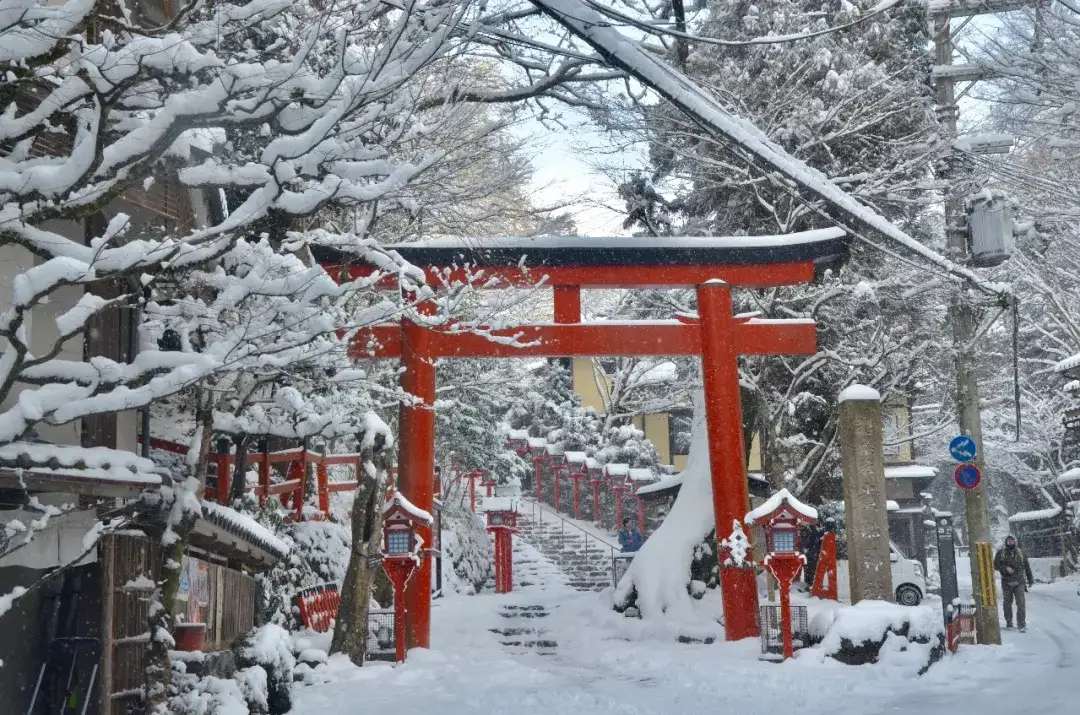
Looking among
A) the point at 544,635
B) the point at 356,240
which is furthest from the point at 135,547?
the point at 544,635

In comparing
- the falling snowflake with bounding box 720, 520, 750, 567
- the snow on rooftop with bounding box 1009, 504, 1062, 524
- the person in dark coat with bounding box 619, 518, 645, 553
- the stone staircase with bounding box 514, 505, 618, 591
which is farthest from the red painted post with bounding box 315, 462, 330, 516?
the snow on rooftop with bounding box 1009, 504, 1062, 524

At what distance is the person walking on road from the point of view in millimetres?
16500

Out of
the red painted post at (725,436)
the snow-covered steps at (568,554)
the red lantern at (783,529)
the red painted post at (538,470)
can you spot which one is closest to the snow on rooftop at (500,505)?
the snow-covered steps at (568,554)

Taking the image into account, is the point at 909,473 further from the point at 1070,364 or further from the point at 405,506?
the point at 405,506

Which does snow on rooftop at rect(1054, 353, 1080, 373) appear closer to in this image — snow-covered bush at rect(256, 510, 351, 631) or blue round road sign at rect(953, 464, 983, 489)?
blue round road sign at rect(953, 464, 983, 489)

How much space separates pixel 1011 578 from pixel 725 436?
5273 millimetres

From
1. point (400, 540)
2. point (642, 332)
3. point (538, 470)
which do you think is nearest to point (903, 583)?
point (642, 332)

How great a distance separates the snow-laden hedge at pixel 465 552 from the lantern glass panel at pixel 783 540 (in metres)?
13.4

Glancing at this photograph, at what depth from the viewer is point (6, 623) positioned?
8.08 m

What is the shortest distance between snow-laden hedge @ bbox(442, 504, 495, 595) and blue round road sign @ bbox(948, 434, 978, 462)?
1532 centimetres

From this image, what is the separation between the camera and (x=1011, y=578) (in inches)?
651

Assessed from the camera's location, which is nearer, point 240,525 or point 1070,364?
point 240,525

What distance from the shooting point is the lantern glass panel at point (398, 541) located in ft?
48.0

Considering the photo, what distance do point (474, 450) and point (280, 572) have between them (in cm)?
1482
